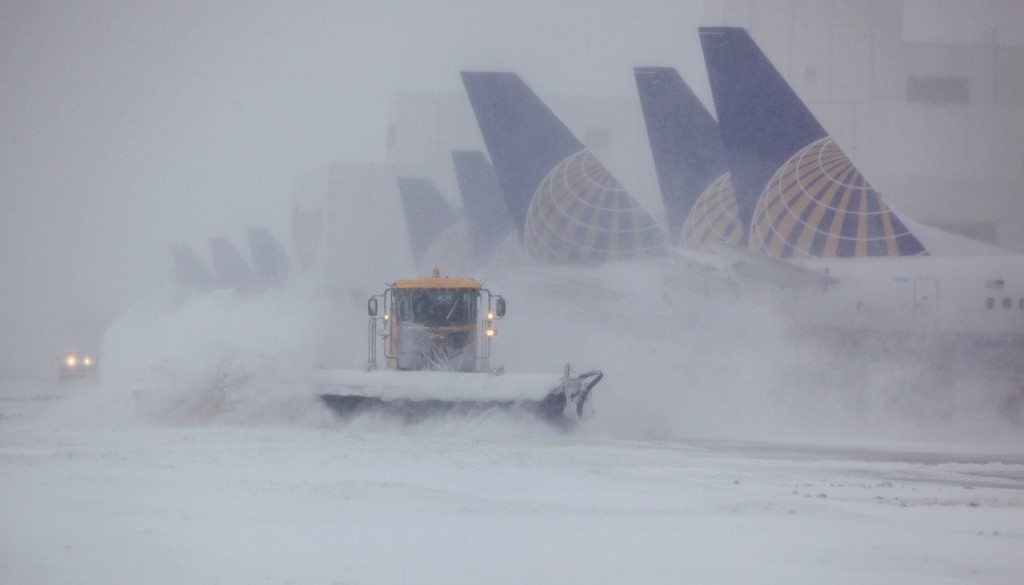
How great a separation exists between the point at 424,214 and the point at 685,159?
26.6 meters

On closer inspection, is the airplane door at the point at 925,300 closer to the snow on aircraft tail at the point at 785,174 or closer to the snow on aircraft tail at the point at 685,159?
the snow on aircraft tail at the point at 785,174

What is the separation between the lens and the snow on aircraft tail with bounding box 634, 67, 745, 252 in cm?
3212

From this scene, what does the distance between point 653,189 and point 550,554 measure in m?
54.5

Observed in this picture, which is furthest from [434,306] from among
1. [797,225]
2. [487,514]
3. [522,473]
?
[487,514]

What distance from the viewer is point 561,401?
19078mm

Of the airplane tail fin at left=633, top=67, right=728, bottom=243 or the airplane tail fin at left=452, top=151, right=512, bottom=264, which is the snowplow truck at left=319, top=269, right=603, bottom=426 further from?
the airplane tail fin at left=452, top=151, right=512, bottom=264

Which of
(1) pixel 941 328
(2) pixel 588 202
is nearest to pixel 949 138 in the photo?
(2) pixel 588 202

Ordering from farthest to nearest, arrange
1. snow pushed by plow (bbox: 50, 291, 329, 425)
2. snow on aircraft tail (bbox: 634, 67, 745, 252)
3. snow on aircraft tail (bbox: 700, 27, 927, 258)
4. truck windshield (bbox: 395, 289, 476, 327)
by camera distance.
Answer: snow on aircraft tail (bbox: 634, 67, 745, 252) < snow on aircraft tail (bbox: 700, 27, 927, 258) < truck windshield (bbox: 395, 289, 476, 327) < snow pushed by plow (bbox: 50, 291, 329, 425)

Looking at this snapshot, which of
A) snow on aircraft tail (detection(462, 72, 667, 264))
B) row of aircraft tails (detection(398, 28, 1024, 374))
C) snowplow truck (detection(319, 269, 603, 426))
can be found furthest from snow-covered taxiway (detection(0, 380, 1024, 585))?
snow on aircraft tail (detection(462, 72, 667, 264))

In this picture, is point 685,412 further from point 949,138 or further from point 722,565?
point 949,138

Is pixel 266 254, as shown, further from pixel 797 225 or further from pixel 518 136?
pixel 797 225

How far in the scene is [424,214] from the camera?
192 feet

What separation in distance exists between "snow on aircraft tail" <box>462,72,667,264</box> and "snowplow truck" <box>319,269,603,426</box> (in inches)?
623

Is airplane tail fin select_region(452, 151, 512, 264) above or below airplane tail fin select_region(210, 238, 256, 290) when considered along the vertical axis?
above
